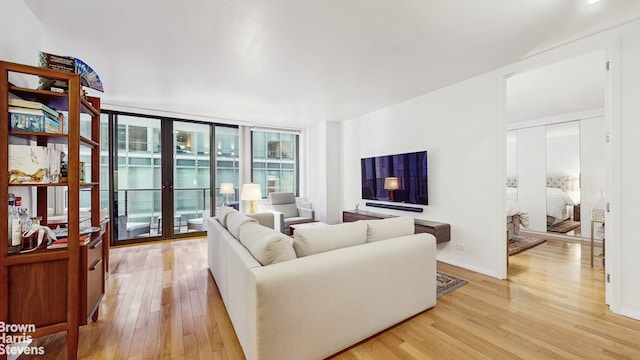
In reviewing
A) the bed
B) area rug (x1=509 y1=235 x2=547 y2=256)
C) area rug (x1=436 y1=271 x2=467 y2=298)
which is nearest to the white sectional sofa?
A: area rug (x1=436 y1=271 x2=467 y2=298)

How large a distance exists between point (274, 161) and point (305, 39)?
4199 millimetres

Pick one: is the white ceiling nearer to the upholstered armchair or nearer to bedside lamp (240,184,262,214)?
bedside lamp (240,184,262,214)

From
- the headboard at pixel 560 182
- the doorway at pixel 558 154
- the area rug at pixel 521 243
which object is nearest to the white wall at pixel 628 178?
the doorway at pixel 558 154

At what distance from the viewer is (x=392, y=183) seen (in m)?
4.17

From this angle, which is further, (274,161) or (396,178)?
(274,161)

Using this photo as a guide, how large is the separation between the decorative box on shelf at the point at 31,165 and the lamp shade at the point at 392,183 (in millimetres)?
3862

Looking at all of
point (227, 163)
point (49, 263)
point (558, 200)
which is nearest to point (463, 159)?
point (558, 200)

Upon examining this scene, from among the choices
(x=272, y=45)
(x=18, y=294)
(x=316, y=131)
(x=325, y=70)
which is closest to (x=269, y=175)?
(x=316, y=131)

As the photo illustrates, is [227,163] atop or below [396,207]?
atop

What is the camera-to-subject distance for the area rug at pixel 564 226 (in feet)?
15.9

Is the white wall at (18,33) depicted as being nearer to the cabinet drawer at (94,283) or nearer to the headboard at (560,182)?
the cabinet drawer at (94,283)

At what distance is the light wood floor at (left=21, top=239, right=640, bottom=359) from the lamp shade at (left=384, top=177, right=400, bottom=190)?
61.6 inches

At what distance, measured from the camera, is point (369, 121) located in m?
4.91

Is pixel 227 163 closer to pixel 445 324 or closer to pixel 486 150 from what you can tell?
pixel 486 150
